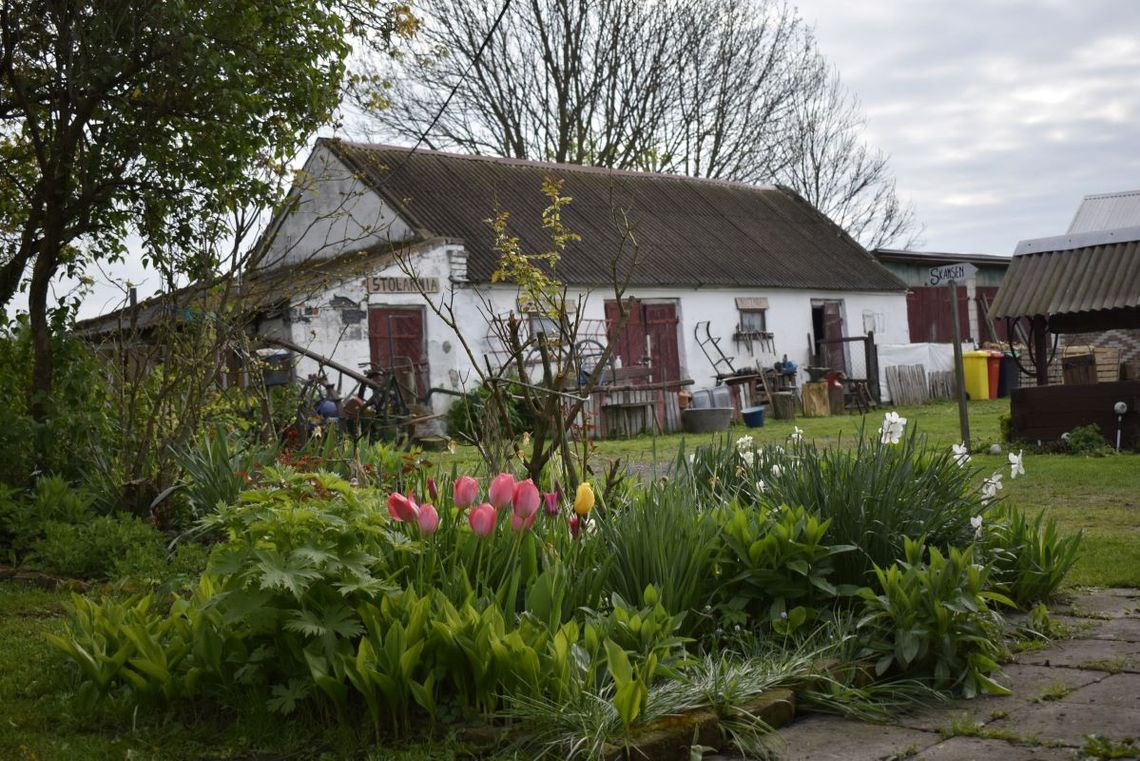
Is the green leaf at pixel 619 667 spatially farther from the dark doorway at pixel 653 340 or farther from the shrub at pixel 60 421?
the dark doorway at pixel 653 340

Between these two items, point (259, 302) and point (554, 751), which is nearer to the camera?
point (554, 751)

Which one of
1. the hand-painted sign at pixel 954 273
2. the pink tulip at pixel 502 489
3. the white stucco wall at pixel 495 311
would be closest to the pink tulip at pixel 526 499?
the pink tulip at pixel 502 489

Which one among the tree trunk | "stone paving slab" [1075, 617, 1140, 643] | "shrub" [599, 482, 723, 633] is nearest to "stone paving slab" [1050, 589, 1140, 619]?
"stone paving slab" [1075, 617, 1140, 643]

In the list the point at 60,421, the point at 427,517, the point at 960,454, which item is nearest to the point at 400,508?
the point at 427,517

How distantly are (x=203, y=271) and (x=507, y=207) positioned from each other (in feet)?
47.4

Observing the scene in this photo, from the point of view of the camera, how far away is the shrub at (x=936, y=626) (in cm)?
415

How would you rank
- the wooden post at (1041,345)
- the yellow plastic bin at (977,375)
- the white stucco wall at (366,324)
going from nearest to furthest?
the wooden post at (1041,345) → the white stucco wall at (366,324) → the yellow plastic bin at (977,375)

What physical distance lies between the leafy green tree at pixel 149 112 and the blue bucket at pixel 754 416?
13.2m

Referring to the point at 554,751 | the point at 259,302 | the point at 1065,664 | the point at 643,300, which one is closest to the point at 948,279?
the point at 259,302

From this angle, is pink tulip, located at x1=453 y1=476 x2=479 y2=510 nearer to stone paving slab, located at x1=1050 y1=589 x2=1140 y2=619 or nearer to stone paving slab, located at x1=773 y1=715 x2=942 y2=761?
stone paving slab, located at x1=773 y1=715 x2=942 y2=761

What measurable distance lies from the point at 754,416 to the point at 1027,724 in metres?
17.8

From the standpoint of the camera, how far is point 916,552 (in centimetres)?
457

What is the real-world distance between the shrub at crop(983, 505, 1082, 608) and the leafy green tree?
18.3ft

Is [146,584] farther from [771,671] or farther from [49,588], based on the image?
[771,671]
